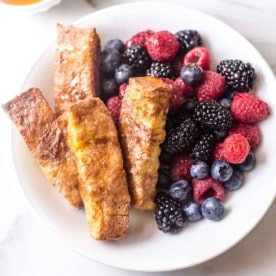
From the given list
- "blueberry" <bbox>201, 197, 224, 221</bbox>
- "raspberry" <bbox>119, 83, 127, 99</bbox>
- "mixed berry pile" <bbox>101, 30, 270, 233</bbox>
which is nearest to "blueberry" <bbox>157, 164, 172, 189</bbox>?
"mixed berry pile" <bbox>101, 30, 270, 233</bbox>

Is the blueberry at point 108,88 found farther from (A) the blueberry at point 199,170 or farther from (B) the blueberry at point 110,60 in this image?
(A) the blueberry at point 199,170

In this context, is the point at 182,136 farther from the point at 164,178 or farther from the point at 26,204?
the point at 26,204

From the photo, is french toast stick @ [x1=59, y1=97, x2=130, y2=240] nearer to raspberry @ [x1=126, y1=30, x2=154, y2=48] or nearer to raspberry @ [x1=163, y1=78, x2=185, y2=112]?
raspberry @ [x1=163, y1=78, x2=185, y2=112]

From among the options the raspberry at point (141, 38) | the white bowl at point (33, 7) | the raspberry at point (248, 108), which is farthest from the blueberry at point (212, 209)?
the white bowl at point (33, 7)

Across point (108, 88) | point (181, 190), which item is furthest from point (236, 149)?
point (108, 88)

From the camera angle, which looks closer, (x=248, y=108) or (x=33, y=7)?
(x=248, y=108)
